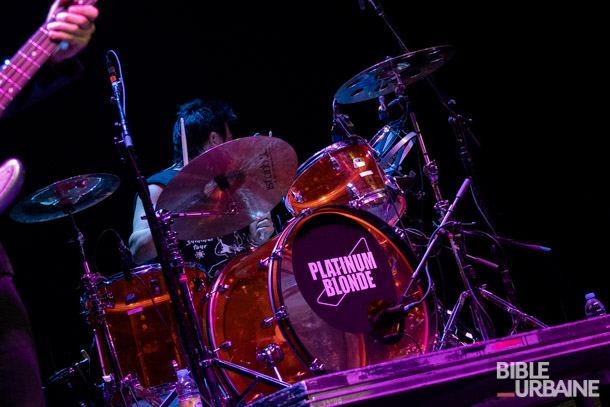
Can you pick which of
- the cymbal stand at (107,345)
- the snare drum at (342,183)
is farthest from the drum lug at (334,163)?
the cymbal stand at (107,345)

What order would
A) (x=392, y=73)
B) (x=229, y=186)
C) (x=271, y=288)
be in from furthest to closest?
(x=392, y=73) → (x=229, y=186) → (x=271, y=288)

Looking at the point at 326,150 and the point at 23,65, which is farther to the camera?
the point at 326,150

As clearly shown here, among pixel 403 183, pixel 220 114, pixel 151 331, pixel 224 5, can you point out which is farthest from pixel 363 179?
pixel 224 5

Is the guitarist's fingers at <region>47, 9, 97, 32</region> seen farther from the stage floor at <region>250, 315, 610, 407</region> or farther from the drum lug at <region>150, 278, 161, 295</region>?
the drum lug at <region>150, 278, 161, 295</region>

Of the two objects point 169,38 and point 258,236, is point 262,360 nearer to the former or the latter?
point 258,236

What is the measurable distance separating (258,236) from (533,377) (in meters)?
2.30

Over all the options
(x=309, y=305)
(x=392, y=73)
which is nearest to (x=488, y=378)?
A: (x=309, y=305)

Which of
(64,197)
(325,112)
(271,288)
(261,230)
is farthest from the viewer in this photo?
(325,112)

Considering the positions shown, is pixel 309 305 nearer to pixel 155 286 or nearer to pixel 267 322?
pixel 267 322

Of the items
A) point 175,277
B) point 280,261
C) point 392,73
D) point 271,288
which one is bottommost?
point 271,288

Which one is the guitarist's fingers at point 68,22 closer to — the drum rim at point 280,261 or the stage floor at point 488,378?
the stage floor at point 488,378

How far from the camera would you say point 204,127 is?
169 inches

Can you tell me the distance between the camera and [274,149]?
2.98 m

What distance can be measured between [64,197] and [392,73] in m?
2.38
